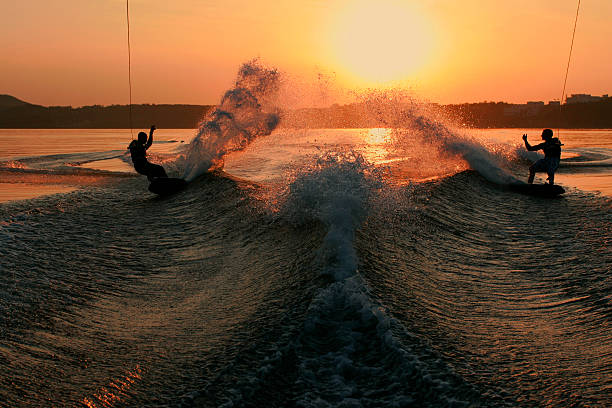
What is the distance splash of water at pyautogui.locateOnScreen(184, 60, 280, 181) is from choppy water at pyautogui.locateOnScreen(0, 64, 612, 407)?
6.21m

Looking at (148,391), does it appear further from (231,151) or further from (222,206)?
(231,151)

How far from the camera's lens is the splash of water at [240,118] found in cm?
1755

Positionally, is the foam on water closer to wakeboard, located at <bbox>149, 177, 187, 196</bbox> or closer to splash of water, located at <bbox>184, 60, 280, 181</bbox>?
wakeboard, located at <bbox>149, 177, 187, 196</bbox>

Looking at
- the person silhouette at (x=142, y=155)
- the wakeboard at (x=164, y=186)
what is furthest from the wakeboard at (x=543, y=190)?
the person silhouette at (x=142, y=155)

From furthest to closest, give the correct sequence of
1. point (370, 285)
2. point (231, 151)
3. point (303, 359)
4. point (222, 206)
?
point (231, 151) → point (222, 206) → point (370, 285) → point (303, 359)

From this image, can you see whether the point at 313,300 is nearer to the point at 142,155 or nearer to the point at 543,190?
the point at 543,190

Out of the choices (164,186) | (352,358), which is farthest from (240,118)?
(352,358)

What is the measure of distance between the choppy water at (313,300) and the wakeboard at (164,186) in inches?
Answer: 102

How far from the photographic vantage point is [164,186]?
14.3 m

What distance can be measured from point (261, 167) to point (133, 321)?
50.3 feet

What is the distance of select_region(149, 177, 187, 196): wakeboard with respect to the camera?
46.3 ft

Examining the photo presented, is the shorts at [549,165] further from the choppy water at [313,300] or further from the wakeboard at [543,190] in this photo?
the choppy water at [313,300]

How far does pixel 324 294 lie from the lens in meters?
4.75

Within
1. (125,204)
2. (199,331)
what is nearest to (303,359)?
(199,331)
